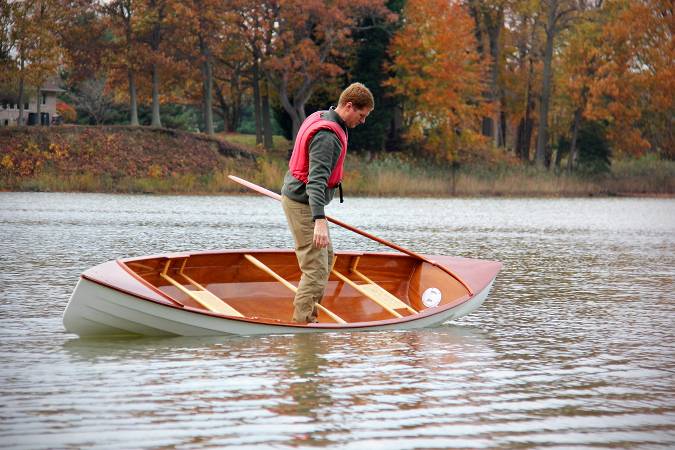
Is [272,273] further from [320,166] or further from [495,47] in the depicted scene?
[495,47]

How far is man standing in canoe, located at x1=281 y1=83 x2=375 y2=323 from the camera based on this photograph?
873 cm

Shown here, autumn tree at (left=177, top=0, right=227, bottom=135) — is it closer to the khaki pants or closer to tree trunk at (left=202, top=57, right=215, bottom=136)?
tree trunk at (left=202, top=57, right=215, bottom=136)

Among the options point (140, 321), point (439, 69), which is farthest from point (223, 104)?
point (140, 321)

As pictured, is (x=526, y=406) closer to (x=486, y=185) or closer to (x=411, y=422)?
(x=411, y=422)

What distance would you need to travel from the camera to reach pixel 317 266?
30.4ft

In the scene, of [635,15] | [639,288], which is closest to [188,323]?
[639,288]

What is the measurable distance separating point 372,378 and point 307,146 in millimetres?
1988

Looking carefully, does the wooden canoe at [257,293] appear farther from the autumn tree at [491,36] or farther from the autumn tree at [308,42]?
the autumn tree at [491,36]

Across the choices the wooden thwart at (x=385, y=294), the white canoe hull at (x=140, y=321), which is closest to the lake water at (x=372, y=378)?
the white canoe hull at (x=140, y=321)

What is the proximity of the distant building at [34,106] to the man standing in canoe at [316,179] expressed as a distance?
60268 mm

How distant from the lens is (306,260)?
9234 millimetres

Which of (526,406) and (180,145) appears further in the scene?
(180,145)

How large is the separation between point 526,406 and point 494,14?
4776 cm

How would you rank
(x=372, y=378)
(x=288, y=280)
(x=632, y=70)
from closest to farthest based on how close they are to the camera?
(x=372, y=378)
(x=288, y=280)
(x=632, y=70)
